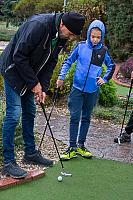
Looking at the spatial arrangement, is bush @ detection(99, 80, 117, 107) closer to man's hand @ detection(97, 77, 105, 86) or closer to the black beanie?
man's hand @ detection(97, 77, 105, 86)

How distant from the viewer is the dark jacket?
3.89 m

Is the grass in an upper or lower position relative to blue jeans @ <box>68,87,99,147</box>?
lower

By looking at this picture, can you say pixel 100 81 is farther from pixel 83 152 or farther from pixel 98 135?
pixel 98 135

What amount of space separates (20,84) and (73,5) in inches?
554

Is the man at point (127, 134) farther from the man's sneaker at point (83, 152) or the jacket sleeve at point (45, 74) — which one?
the jacket sleeve at point (45, 74)

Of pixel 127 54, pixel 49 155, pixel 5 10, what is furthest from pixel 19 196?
pixel 5 10

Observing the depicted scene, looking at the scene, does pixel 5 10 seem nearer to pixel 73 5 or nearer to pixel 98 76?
pixel 73 5

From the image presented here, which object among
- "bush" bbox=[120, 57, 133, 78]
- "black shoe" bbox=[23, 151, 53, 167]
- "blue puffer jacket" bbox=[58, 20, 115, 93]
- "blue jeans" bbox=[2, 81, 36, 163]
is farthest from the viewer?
"bush" bbox=[120, 57, 133, 78]

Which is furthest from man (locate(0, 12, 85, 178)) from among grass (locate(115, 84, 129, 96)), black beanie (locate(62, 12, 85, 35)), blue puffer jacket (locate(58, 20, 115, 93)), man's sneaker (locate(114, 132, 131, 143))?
grass (locate(115, 84, 129, 96))

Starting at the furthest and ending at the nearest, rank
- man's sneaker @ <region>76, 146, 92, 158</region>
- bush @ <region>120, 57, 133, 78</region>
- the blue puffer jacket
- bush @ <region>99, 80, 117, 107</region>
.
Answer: bush @ <region>120, 57, 133, 78</region> → bush @ <region>99, 80, 117, 107</region> → man's sneaker @ <region>76, 146, 92, 158</region> → the blue puffer jacket

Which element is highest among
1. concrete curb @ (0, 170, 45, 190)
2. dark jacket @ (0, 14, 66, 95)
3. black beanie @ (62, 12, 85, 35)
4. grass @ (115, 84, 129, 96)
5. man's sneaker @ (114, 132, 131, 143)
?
black beanie @ (62, 12, 85, 35)

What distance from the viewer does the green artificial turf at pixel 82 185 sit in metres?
3.96

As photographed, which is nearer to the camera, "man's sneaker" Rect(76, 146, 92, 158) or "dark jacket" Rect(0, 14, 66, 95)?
"dark jacket" Rect(0, 14, 66, 95)

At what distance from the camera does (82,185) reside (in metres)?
4.25
